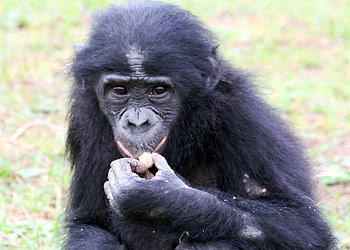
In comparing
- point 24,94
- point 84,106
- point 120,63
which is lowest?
point 24,94

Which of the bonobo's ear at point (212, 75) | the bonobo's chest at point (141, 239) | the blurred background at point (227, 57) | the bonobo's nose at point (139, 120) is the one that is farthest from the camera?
the blurred background at point (227, 57)

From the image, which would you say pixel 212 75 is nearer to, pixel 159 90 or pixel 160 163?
pixel 159 90

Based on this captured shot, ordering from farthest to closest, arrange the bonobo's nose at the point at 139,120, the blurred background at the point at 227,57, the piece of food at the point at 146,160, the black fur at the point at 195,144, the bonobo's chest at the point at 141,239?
the blurred background at the point at 227,57, the bonobo's chest at the point at 141,239, the black fur at the point at 195,144, the bonobo's nose at the point at 139,120, the piece of food at the point at 146,160

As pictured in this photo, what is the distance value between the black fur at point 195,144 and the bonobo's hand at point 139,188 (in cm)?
7

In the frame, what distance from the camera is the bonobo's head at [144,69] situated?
5586 mm

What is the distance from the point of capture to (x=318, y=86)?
10664 millimetres

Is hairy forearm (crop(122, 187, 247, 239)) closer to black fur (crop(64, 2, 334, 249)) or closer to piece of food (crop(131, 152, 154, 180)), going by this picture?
black fur (crop(64, 2, 334, 249))

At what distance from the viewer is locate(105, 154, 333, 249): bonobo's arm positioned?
209 inches

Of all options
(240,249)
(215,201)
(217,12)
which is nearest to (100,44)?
(215,201)

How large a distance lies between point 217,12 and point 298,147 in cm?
726

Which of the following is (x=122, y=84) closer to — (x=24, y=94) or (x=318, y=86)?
(x=24, y=94)

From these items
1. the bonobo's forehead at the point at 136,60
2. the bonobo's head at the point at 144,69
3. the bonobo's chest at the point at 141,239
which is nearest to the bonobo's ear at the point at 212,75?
the bonobo's head at the point at 144,69

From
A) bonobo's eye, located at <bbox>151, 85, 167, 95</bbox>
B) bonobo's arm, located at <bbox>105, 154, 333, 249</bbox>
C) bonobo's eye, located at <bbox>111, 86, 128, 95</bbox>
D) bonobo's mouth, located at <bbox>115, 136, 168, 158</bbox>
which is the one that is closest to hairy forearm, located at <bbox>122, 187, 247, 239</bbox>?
bonobo's arm, located at <bbox>105, 154, 333, 249</bbox>

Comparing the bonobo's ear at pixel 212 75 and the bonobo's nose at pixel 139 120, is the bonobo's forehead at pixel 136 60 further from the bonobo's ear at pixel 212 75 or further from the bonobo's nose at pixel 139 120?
the bonobo's ear at pixel 212 75
